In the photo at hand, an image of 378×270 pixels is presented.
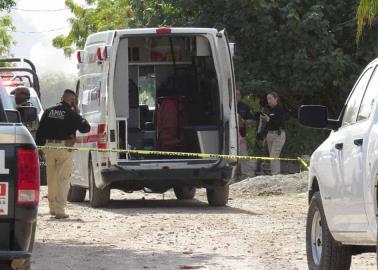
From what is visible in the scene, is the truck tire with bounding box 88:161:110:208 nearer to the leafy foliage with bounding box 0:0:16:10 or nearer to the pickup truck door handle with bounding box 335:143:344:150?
the leafy foliage with bounding box 0:0:16:10

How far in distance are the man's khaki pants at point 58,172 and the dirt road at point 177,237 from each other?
313 millimetres

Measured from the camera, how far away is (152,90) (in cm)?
1916

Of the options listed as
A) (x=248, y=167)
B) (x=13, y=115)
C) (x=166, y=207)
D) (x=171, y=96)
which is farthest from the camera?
(x=248, y=167)

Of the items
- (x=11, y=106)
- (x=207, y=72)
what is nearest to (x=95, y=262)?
(x=11, y=106)

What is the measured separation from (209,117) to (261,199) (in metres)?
1.90

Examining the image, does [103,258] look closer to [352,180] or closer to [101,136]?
[352,180]

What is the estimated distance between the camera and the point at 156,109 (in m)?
18.8

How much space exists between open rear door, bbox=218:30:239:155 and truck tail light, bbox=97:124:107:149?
5.59 ft

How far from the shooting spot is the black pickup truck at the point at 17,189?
7284mm

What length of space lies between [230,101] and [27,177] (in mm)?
10090

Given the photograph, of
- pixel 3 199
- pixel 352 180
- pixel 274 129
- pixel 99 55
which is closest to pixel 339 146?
pixel 352 180

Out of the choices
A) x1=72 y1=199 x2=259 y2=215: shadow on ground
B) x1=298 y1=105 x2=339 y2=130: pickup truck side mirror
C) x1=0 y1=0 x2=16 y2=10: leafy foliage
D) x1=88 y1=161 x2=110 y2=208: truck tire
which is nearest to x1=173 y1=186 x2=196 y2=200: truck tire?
x1=72 y1=199 x2=259 y2=215: shadow on ground

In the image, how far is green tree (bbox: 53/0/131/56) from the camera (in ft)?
155

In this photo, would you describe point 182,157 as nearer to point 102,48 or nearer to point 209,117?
point 209,117
